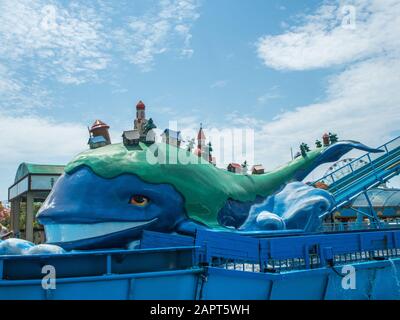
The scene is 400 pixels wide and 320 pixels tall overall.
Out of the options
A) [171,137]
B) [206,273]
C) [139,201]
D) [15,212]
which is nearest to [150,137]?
[171,137]

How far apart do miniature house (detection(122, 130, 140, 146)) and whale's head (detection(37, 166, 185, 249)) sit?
1.26 meters

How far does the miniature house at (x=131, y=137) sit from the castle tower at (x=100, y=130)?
1.57 m

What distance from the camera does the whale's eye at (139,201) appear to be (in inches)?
447

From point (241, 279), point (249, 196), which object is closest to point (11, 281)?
point (241, 279)

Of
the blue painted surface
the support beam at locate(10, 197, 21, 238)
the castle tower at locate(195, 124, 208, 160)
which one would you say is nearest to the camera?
the blue painted surface

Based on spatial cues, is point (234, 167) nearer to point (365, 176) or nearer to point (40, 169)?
point (365, 176)

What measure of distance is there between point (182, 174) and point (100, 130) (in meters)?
3.33

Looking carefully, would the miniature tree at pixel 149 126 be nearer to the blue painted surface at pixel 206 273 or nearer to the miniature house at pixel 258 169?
the blue painted surface at pixel 206 273

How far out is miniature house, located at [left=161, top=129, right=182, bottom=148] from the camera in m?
13.2

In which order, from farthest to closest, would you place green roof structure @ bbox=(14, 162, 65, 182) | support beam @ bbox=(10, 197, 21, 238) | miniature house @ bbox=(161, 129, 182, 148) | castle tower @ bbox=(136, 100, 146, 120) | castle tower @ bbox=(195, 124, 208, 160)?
support beam @ bbox=(10, 197, 21, 238) < green roof structure @ bbox=(14, 162, 65, 182) < castle tower @ bbox=(195, 124, 208, 160) < castle tower @ bbox=(136, 100, 146, 120) < miniature house @ bbox=(161, 129, 182, 148)

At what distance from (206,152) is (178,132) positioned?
3.36 metres

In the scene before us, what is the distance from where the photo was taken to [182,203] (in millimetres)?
11883

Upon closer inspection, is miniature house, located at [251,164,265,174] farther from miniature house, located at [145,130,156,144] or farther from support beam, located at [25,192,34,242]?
support beam, located at [25,192,34,242]

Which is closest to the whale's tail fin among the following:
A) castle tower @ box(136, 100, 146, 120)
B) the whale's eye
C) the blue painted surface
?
castle tower @ box(136, 100, 146, 120)
